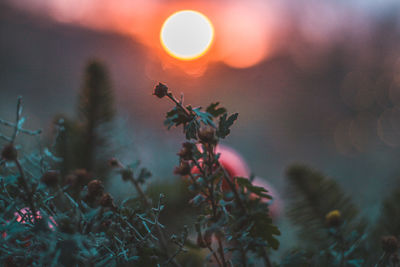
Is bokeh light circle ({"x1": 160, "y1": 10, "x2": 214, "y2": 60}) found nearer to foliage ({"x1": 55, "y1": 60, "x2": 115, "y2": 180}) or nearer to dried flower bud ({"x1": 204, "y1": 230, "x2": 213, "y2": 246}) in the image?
foliage ({"x1": 55, "y1": 60, "x2": 115, "y2": 180})

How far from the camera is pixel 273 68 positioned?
5352 mm

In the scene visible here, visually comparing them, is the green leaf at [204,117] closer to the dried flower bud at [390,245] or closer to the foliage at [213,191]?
the foliage at [213,191]

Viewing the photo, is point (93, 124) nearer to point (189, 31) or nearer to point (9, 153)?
point (9, 153)

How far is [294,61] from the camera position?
220 inches

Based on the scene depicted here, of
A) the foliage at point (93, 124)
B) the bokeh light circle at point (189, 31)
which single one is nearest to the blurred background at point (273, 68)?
the bokeh light circle at point (189, 31)

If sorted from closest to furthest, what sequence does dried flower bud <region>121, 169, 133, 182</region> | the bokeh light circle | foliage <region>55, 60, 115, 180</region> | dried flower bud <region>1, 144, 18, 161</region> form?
dried flower bud <region>1, 144, 18, 161</region> → dried flower bud <region>121, 169, 133, 182</region> → foliage <region>55, 60, 115, 180</region> → the bokeh light circle

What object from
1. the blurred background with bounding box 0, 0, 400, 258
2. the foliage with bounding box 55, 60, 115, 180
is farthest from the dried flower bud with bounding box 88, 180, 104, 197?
the blurred background with bounding box 0, 0, 400, 258

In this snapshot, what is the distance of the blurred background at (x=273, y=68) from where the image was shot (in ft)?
11.4

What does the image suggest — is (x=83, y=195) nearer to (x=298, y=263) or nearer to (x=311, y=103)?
(x=298, y=263)

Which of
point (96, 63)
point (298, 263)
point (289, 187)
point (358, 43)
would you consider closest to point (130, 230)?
point (298, 263)

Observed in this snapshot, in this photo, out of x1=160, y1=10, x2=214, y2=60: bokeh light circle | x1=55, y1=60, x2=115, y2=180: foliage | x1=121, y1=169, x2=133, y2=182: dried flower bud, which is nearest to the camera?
x1=121, y1=169, x2=133, y2=182: dried flower bud

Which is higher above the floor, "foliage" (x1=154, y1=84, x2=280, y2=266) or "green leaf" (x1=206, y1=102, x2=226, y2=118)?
"green leaf" (x1=206, y1=102, x2=226, y2=118)

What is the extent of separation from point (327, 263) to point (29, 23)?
5.69 metres

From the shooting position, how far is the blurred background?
347 centimetres
